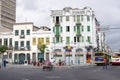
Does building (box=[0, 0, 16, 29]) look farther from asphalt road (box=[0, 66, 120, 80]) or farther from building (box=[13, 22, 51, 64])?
asphalt road (box=[0, 66, 120, 80])

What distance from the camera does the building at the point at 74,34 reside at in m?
83.4

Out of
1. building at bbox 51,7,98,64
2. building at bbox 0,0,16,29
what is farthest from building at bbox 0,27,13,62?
building at bbox 0,0,16,29

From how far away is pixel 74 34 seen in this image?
8438cm

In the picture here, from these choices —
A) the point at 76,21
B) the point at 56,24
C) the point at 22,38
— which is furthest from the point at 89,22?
the point at 22,38

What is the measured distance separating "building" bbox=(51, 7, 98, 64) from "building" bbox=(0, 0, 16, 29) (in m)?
52.2

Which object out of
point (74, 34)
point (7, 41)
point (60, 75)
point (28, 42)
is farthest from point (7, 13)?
point (60, 75)

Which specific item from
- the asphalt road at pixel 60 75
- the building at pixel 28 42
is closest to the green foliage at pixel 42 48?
the building at pixel 28 42

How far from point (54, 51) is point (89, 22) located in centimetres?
1232

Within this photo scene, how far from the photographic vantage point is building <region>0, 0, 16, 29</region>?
135625mm

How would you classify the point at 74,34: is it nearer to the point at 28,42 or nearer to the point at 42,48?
the point at 42,48

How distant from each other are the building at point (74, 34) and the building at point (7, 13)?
171 feet

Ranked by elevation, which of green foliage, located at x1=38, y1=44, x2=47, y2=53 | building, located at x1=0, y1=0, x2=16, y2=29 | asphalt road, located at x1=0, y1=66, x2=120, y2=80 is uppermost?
building, located at x1=0, y1=0, x2=16, y2=29

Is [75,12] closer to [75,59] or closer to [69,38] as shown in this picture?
[69,38]

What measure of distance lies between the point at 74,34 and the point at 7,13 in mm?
66551
